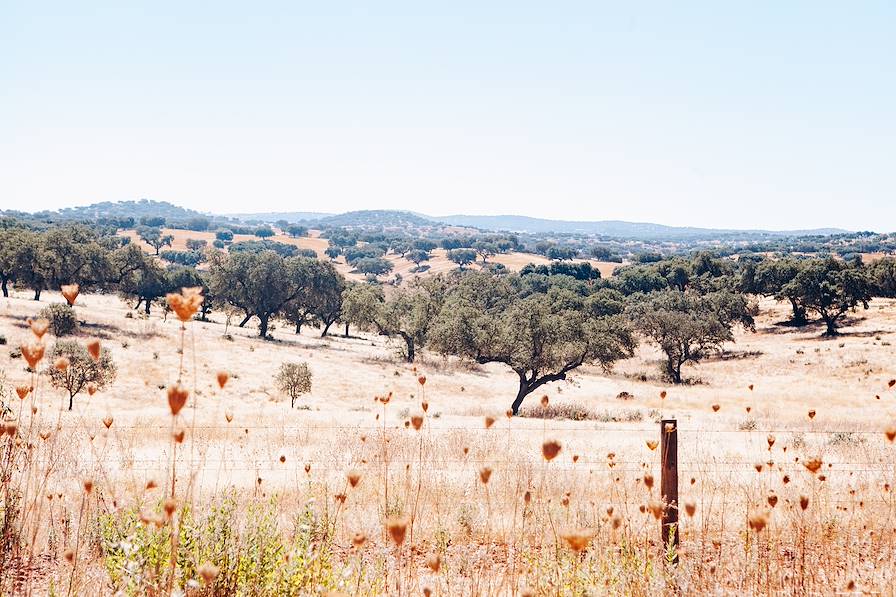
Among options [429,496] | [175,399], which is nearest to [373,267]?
[429,496]

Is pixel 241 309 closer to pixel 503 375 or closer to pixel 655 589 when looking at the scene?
pixel 503 375

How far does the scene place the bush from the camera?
45203 mm

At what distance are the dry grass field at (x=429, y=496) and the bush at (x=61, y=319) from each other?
2.84 metres

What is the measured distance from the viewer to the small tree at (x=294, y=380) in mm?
36281

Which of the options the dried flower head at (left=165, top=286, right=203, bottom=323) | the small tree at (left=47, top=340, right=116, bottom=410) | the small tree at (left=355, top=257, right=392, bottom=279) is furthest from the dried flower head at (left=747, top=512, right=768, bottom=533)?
the small tree at (left=355, top=257, right=392, bottom=279)

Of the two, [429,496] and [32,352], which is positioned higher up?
[32,352]

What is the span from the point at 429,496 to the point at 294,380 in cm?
2831

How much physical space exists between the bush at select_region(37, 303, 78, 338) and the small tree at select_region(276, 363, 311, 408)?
62.2ft

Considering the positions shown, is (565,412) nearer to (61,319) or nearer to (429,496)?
(429,496)

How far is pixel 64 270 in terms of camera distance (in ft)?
189

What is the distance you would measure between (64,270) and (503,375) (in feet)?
136

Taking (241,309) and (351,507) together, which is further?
(241,309)

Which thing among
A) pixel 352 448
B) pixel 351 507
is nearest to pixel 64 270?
pixel 352 448

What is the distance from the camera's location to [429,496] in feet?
32.2
